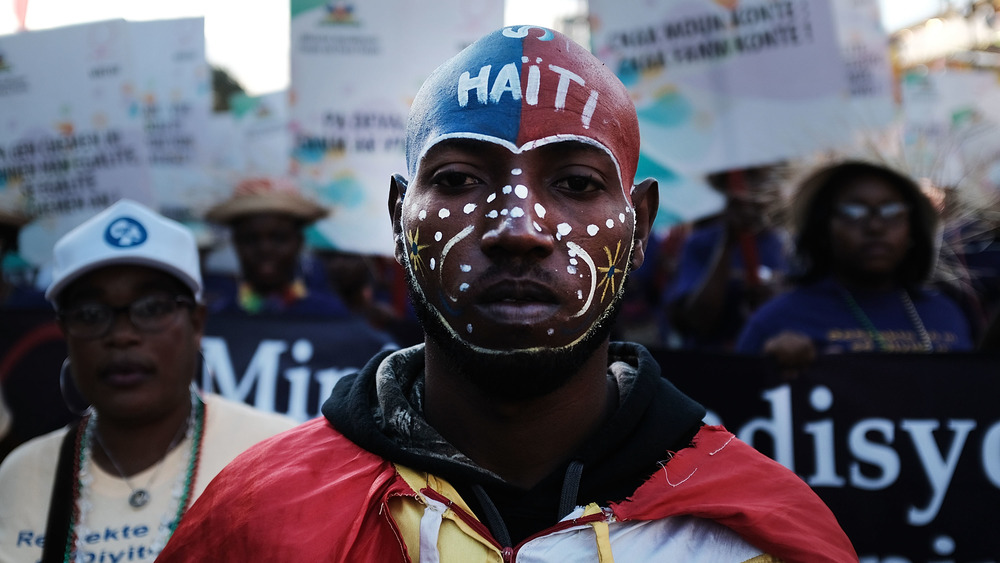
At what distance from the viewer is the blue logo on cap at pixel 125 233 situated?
116 inches

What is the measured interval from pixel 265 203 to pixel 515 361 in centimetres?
429

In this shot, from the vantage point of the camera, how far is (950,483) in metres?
3.26

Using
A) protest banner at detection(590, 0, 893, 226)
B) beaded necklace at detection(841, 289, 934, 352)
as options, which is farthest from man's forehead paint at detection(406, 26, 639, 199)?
protest banner at detection(590, 0, 893, 226)

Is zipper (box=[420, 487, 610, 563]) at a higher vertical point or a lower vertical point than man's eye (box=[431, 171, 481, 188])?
lower

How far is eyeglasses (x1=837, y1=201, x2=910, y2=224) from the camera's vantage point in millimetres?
4094

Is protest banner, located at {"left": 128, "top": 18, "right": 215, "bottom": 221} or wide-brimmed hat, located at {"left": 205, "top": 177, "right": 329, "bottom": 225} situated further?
protest banner, located at {"left": 128, "top": 18, "right": 215, "bottom": 221}

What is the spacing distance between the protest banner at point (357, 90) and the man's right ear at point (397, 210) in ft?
11.1

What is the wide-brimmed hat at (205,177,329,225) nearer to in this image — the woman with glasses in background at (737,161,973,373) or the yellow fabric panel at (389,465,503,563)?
the woman with glasses in background at (737,161,973,373)

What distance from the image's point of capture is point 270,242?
18.8 ft

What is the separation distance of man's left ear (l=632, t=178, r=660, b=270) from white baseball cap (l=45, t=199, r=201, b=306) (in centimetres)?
163

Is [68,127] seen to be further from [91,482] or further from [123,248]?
[91,482]

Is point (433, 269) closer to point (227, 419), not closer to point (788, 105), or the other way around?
point (227, 419)

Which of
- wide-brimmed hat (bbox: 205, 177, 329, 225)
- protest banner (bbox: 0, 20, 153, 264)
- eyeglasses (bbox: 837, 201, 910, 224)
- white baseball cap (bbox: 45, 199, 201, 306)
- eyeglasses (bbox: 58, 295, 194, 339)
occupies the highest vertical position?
protest banner (bbox: 0, 20, 153, 264)

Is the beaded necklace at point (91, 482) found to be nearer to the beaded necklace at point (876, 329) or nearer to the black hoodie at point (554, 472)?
the black hoodie at point (554, 472)
